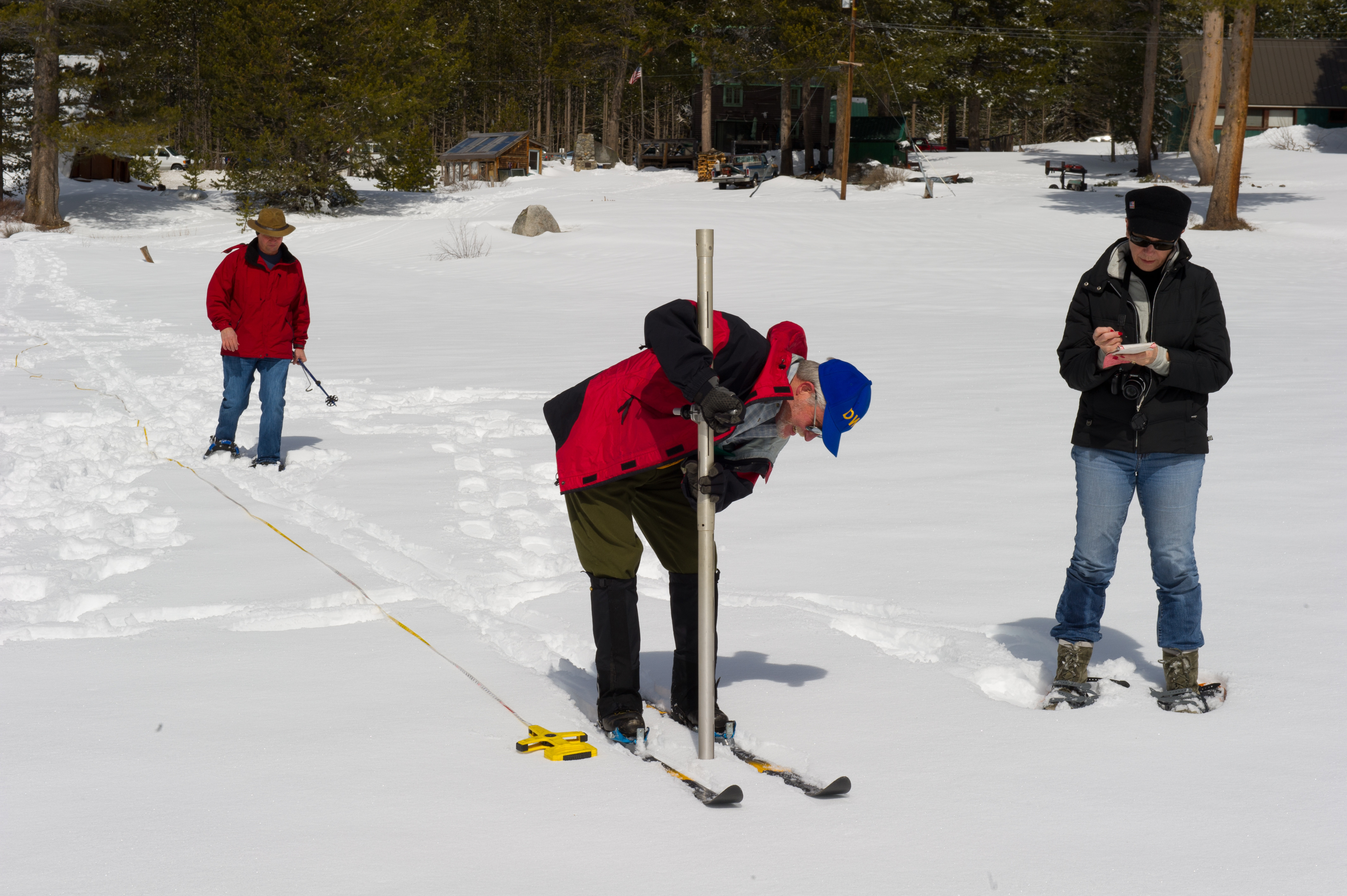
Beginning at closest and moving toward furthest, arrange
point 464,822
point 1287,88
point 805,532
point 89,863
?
point 89,863 < point 464,822 < point 805,532 < point 1287,88

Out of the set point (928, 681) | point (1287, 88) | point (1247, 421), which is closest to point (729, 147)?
point (1287, 88)

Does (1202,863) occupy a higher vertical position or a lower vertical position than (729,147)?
lower

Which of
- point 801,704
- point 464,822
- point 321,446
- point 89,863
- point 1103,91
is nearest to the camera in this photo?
point 89,863

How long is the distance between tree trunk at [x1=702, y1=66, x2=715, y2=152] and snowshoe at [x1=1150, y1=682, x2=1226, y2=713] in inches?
1646

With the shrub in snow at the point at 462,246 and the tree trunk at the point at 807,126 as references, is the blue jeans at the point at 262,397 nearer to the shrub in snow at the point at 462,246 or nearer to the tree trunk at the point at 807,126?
the shrub in snow at the point at 462,246

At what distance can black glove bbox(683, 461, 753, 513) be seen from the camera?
355 cm

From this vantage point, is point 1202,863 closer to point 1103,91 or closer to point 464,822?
point 464,822

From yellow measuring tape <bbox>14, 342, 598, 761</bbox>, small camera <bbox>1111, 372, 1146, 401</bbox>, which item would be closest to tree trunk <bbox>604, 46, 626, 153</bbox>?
yellow measuring tape <bbox>14, 342, 598, 761</bbox>

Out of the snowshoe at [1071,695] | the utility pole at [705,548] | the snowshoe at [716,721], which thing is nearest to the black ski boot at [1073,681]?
the snowshoe at [1071,695]

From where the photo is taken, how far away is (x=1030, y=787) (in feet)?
11.8

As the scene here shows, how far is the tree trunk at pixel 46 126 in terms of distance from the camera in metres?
31.0

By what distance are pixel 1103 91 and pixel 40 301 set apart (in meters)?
37.6

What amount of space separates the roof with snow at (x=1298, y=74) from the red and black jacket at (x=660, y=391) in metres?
56.7

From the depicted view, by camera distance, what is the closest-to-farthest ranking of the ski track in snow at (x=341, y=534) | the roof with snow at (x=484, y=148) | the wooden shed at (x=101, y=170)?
the ski track in snow at (x=341, y=534) < the roof with snow at (x=484, y=148) < the wooden shed at (x=101, y=170)
